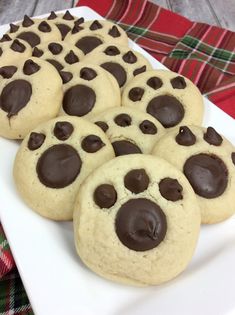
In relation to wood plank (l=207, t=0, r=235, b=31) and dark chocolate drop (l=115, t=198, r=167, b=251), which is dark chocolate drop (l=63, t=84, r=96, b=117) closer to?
dark chocolate drop (l=115, t=198, r=167, b=251)

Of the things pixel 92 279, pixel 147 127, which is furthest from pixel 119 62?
pixel 92 279

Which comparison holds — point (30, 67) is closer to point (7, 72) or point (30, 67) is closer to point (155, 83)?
point (7, 72)

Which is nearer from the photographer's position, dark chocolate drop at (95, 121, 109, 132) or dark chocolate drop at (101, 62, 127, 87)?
dark chocolate drop at (95, 121, 109, 132)

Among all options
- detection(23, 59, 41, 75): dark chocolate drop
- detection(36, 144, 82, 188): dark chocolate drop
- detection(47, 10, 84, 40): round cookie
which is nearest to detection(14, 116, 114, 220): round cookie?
detection(36, 144, 82, 188): dark chocolate drop

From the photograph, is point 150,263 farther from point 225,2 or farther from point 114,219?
point 225,2

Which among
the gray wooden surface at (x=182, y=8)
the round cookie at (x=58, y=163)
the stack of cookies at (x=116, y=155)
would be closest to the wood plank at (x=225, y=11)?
the gray wooden surface at (x=182, y=8)

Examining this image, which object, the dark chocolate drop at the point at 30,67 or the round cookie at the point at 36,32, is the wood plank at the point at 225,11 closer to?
the round cookie at the point at 36,32
